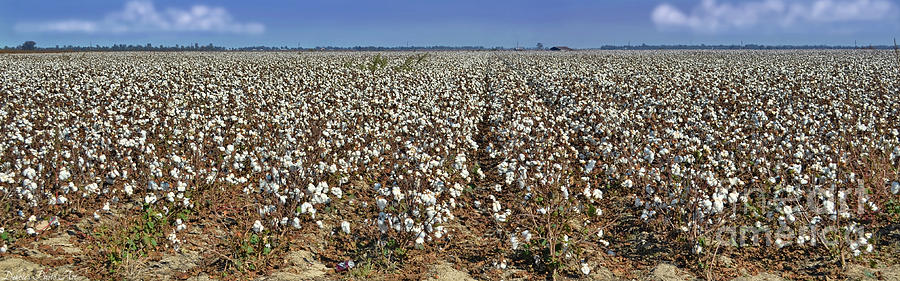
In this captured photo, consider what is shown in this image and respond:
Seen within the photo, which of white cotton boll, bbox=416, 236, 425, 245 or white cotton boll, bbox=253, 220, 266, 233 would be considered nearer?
white cotton boll, bbox=253, 220, 266, 233

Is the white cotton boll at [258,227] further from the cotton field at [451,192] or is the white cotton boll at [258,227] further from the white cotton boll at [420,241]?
the white cotton boll at [420,241]

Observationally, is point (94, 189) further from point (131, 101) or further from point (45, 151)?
point (131, 101)

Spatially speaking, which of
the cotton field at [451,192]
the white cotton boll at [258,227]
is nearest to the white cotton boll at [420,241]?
the cotton field at [451,192]

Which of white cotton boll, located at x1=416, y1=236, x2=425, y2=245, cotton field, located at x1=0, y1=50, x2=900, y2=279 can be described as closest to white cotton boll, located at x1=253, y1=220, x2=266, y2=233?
cotton field, located at x1=0, y1=50, x2=900, y2=279

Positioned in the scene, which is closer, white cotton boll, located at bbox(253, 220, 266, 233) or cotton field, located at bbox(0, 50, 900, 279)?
white cotton boll, located at bbox(253, 220, 266, 233)

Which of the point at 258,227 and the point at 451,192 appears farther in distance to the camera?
the point at 451,192

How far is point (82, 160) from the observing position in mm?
7680

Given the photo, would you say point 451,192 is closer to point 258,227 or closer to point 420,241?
point 420,241

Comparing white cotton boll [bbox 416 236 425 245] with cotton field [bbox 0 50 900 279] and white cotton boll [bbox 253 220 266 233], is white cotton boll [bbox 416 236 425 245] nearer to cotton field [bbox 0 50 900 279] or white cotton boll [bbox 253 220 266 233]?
cotton field [bbox 0 50 900 279]

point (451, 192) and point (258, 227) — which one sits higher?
point (451, 192)

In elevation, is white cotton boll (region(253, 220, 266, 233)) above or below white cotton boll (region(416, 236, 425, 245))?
→ above

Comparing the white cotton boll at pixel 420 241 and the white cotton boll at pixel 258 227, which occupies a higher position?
the white cotton boll at pixel 258 227

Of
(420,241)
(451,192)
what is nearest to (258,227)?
(420,241)

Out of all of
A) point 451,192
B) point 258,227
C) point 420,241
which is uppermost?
point 451,192
